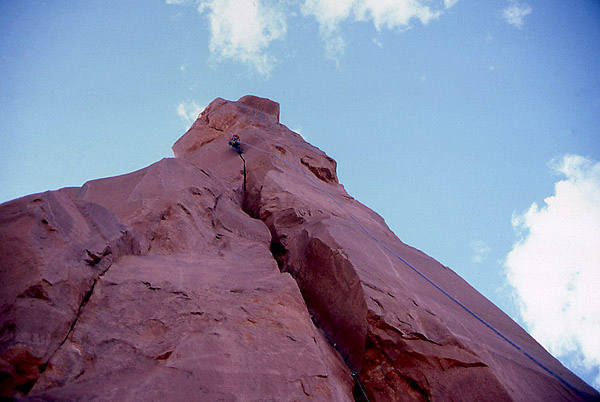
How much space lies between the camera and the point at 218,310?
2988 mm

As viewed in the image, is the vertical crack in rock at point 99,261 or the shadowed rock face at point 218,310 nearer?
the vertical crack in rock at point 99,261

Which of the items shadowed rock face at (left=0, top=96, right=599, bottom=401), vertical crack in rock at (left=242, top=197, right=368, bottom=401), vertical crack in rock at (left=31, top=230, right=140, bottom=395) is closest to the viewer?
vertical crack in rock at (left=31, top=230, right=140, bottom=395)

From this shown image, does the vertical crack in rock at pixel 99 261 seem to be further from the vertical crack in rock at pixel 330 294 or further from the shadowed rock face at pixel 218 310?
the vertical crack in rock at pixel 330 294

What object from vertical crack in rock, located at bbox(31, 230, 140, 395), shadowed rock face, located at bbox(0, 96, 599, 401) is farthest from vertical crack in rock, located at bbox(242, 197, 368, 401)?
vertical crack in rock, located at bbox(31, 230, 140, 395)

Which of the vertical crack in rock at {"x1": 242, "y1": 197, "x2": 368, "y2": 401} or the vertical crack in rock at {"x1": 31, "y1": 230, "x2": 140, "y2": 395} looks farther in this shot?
the vertical crack in rock at {"x1": 242, "y1": 197, "x2": 368, "y2": 401}

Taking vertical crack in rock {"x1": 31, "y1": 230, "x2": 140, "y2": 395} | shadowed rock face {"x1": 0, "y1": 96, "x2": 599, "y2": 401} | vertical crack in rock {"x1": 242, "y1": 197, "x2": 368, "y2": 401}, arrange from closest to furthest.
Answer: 1. vertical crack in rock {"x1": 31, "y1": 230, "x2": 140, "y2": 395}
2. shadowed rock face {"x1": 0, "y1": 96, "x2": 599, "y2": 401}
3. vertical crack in rock {"x1": 242, "y1": 197, "x2": 368, "y2": 401}

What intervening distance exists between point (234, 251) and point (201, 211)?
2.68 ft

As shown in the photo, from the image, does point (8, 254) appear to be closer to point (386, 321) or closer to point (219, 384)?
point (219, 384)

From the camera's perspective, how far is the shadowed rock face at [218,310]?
89.3 inches

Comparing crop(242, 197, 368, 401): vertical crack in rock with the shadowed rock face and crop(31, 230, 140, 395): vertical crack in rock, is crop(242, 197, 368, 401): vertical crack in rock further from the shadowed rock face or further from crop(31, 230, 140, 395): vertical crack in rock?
crop(31, 230, 140, 395): vertical crack in rock

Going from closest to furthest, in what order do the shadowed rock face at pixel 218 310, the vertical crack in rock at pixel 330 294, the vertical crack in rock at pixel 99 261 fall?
the vertical crack in rock at pixel 99 261
the shadowed rock face at pixel 218 310
the vertical crack in rock at pixel 330 294

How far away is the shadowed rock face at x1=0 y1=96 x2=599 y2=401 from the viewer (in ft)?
7.44

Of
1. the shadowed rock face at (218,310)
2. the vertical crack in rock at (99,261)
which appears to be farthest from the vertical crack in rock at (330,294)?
the vertical crack in rock at (99,261)

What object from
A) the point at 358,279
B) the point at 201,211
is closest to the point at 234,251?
the point at 201,211
